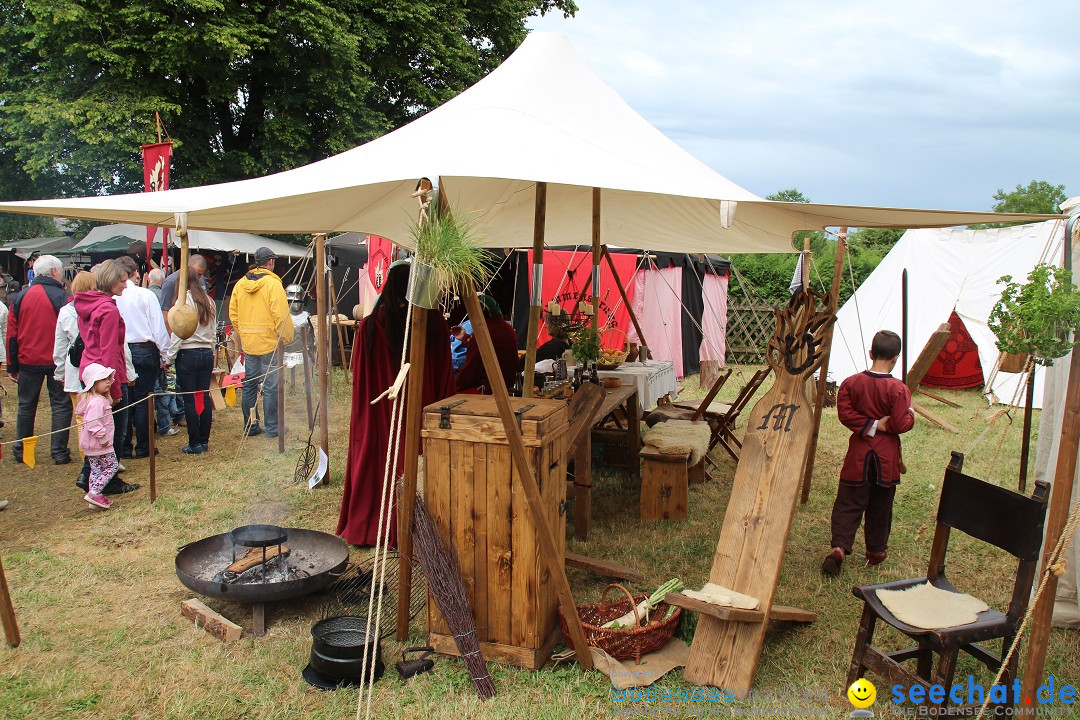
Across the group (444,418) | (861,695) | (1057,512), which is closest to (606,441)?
(444,418)

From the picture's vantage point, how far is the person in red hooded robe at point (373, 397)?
394 cm

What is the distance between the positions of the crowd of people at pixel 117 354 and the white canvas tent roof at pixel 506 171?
124 centimetres

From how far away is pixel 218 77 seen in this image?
12242mm

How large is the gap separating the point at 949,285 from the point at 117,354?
992 cm

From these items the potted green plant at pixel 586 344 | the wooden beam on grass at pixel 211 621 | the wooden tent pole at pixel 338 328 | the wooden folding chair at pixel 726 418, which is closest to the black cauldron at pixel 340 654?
the wooden beam on grass at pixel 211 621

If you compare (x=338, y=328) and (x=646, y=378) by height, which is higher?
(x=338, y=328)

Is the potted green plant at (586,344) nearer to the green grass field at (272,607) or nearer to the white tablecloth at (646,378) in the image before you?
the white tablecloth at (646,378)

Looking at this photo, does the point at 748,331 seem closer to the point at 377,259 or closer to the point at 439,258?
the point at 377,259

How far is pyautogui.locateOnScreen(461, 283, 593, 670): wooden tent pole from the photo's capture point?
2.44 metres

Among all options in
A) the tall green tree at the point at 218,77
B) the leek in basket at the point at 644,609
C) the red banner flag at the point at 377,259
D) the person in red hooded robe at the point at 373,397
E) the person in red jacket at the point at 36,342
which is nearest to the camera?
the leek in basket at the point at 644,609

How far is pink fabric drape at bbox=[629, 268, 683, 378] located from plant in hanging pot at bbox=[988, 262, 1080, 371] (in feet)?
25.3

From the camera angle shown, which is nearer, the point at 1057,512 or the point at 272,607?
the point at 1057,512

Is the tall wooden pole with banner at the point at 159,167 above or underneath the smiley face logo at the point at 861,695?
above

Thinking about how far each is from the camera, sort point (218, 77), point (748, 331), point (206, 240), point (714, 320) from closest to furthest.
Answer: point (714, 320), point (218, 77), point (206, 240), point (748, 331)
